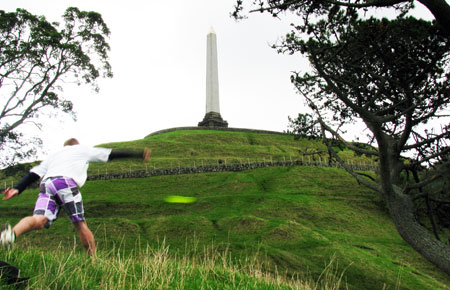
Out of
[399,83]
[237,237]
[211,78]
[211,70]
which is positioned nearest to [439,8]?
[399,83]

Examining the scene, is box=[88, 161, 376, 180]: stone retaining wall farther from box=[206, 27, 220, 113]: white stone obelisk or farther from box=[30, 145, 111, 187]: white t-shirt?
box=[206, 27, 220, 113]: white stone obelisk

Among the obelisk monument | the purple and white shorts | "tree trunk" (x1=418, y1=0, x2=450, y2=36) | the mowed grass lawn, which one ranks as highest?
the obelisk monument

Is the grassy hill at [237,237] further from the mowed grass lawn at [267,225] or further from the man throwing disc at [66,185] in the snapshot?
the man throwing disc at [66,185]

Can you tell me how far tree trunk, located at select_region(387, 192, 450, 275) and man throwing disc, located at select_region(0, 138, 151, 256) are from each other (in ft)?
20.0

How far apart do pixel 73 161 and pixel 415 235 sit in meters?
7.14

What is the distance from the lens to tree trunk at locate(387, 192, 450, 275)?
731 cm

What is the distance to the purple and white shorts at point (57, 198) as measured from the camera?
4.59m

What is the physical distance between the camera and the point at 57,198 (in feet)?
15.3

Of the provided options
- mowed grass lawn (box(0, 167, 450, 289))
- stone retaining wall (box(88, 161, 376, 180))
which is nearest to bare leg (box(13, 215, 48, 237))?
mowed grass lawn (box(0, 167, 450, 289))

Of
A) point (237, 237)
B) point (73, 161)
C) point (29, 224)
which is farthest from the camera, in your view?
point (237, 237)

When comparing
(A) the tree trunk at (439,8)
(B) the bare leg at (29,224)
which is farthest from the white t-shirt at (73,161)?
(A) the tree trunk at (439,8)

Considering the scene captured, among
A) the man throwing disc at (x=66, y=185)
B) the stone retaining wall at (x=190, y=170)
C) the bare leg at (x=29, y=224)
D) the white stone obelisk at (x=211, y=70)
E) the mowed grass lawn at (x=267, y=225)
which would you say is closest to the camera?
the bare leg at (x=29, y=224)

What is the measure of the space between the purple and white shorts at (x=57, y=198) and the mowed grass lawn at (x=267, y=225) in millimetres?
2314

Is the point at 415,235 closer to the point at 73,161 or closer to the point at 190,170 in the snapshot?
the point at 73,161
